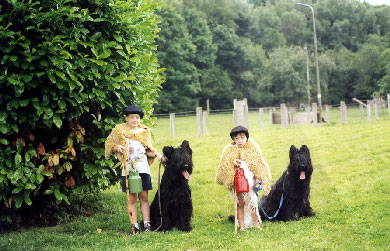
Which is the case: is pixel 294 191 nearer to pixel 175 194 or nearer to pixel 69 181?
pixel 175 194

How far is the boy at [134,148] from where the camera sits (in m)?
6.84

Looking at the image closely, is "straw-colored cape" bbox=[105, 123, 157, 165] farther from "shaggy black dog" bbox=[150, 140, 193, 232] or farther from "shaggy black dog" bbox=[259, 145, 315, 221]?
"shaggy black dog" bbox=[259, 145, 315, 221]

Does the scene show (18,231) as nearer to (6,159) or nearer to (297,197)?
(6,159)

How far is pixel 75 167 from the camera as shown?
25.2ft

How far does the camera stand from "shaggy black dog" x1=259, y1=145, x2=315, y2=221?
7121mm

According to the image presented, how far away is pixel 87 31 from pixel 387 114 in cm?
2920

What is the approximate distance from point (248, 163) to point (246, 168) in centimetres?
9

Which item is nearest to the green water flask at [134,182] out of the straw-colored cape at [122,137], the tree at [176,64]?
the straw-colored cape at [122,137]

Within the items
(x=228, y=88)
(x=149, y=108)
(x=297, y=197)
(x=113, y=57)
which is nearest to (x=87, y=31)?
(x=113, y=57)

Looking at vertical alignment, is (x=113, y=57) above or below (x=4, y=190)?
above

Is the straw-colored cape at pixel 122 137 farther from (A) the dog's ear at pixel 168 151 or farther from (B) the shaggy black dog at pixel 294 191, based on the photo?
(B) the shaggy black dog at pixel 294 191

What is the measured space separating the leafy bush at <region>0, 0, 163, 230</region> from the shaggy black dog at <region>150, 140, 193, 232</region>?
128cm

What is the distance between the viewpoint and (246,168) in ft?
22.6

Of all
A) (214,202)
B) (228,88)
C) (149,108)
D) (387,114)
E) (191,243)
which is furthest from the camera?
(228,88)
